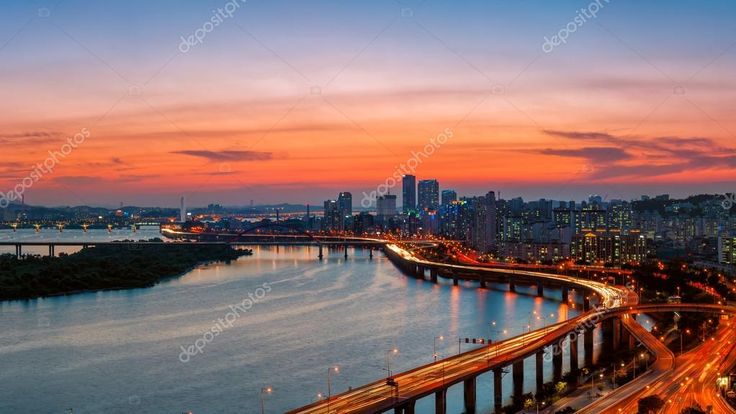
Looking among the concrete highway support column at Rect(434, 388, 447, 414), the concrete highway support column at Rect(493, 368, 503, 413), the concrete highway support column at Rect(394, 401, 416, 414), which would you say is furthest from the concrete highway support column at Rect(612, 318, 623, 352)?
the concrete highway support column at Rect(394, 401, 416, 414)

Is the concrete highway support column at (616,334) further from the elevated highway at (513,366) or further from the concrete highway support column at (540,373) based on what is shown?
the concrete highway support column at (540,373)

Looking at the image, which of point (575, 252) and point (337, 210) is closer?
point (575, 252)

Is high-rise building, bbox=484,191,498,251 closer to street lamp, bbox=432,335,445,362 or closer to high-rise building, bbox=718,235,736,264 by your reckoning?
high-rise building, bbox=718,235,736,264

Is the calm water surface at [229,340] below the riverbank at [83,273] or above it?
below

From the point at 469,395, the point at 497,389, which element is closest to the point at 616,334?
the point at 497,389

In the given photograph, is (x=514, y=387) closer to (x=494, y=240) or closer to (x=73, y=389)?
(x=73, y=389)

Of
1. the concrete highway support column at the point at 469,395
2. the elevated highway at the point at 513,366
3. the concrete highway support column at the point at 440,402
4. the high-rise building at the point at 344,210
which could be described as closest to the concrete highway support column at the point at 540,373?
the elevated highway at the point at 513,366

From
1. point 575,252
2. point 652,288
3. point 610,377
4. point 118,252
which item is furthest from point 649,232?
point 610,377
